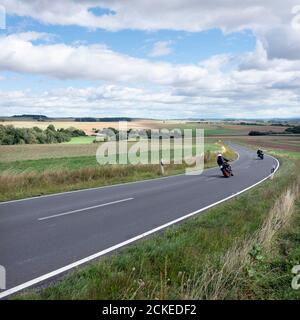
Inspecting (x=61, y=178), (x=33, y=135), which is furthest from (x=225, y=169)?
(x=33, y=135)

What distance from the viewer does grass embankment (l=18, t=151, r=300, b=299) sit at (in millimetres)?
5574

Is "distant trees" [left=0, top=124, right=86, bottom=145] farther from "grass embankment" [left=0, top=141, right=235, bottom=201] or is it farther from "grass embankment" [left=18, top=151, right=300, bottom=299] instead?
"grass embankment" [left=18, top=151, right=300, bottom=299]

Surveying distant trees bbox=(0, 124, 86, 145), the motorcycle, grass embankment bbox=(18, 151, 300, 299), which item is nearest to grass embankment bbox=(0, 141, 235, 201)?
the motorcycle

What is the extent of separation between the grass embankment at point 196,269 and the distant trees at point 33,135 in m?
68.9

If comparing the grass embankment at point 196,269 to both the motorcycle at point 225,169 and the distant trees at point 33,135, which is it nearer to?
the motorcycle at point 225,169

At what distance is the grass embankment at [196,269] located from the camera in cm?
557

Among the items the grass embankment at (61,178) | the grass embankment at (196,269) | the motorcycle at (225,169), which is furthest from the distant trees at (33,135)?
the grass embankment at (196,269)

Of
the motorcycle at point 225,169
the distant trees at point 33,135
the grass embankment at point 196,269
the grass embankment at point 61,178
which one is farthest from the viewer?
the distant trees at point 33,135

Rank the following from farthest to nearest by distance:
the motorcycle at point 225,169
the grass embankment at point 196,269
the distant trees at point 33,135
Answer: the distant trees at point 33,135, the motorcycle at point 225,169, the grass embankment at point 196,269

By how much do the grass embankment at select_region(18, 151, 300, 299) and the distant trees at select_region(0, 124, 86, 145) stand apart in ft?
226

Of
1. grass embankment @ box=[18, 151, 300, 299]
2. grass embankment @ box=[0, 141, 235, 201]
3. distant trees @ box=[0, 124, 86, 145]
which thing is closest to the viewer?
grass embankment @ box=[18, 151, 300, 299]

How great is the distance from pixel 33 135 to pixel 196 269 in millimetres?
75728
